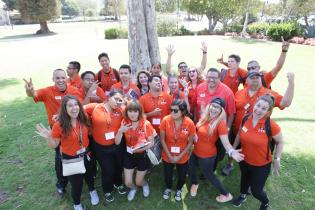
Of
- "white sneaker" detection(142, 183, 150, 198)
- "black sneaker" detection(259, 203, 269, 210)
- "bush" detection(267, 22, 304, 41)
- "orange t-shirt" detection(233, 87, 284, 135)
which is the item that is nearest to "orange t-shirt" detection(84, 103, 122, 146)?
"white sneaker" detection(142, 183, 150, 198)

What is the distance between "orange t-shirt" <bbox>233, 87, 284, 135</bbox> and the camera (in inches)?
165

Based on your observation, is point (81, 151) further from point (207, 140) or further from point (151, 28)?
point (151, 28)

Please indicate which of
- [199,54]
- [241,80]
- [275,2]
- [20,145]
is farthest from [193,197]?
[275,2]

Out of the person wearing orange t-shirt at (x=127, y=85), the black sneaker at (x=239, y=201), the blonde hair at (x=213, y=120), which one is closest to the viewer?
the blonde hair at (x=213, y=120)

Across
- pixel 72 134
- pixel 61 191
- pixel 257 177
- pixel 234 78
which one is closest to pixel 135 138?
pixel 72 134

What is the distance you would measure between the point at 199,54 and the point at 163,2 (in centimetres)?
2497

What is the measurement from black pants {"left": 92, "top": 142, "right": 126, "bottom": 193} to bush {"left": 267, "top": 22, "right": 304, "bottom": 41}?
23.9m

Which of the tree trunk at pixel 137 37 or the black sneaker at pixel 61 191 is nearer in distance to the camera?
the black sneaker at pixel 61 191

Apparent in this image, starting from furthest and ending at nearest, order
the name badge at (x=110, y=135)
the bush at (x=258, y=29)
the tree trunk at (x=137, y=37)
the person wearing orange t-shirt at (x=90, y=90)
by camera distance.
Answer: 1. the bush at (x=258, y=29)
2. the tree trunk at (x=137, y=37)
3. the person wearing orange t-shirt at (x=90, y=90)
4. the name badge at (x=110, y=135)

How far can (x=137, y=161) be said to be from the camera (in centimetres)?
425

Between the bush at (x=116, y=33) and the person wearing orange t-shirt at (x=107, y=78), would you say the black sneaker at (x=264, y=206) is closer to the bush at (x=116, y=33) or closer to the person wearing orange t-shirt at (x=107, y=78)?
the person wearing orange t-shirt at (x=107, y=78)

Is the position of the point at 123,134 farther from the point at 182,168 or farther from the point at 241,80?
the point at 241,80

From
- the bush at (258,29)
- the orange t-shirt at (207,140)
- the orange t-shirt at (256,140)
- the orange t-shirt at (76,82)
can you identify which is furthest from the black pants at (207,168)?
the bush at (258,29)

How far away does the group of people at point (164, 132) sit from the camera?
3.67 metres
